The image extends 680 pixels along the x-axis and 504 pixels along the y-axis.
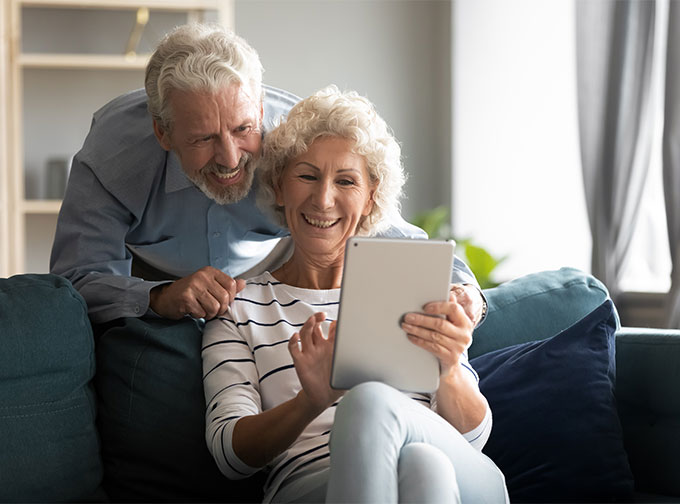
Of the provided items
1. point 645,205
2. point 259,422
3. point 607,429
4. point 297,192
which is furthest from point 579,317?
point 645,205

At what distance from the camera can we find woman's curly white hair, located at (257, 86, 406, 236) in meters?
1.83

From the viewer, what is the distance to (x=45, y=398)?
176 centimetres

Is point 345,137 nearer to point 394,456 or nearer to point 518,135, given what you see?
point 394,456

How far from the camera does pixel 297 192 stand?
1845mm

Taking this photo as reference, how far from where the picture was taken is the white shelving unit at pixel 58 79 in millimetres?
4340

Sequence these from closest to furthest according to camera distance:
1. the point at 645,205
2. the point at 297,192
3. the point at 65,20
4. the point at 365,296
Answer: the point at 365,296 → the point at 297,192 → the point at 645,205 → the point at 65,20

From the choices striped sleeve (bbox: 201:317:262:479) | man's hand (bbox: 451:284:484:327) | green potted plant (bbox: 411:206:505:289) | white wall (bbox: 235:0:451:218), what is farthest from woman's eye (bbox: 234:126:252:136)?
white wall (bbox: 235:0:451:218)

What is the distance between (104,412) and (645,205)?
114 inches

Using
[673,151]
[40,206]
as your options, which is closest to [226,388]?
[673,151]

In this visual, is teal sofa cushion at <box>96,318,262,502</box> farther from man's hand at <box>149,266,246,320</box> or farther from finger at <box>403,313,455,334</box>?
finger at <box>403,313,455,334</box>

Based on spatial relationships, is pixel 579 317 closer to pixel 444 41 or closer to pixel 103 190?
pixel 103 190

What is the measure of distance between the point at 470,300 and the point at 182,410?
662mm

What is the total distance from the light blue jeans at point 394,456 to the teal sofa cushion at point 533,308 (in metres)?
0.66

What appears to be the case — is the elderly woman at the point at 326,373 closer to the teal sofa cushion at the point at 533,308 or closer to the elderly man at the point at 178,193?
the elderly man at the point at 178,193
